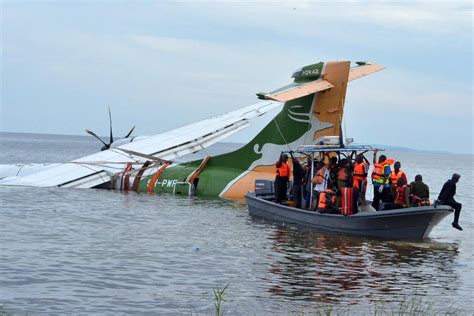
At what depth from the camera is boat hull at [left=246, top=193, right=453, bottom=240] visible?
17906 mm

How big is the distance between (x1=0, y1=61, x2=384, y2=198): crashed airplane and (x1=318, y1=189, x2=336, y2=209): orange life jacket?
2.95 meters

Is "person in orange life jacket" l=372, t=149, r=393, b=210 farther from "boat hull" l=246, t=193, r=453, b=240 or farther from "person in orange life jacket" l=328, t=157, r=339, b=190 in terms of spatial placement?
"boat hull" l=246, t=193, r=453, b=240

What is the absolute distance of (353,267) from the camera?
49.4 feet

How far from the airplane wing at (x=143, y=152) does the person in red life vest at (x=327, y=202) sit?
1045 centimetres

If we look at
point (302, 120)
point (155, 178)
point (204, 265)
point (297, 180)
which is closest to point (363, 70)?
point (302, 120)

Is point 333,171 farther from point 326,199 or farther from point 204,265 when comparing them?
point 204,265

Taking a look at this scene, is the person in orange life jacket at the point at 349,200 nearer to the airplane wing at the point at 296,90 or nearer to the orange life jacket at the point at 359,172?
the orange life jacket at the point at 359,172

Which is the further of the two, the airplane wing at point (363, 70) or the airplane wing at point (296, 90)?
the airplane wing at point (363, 70)

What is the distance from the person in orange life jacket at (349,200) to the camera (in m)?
18.4

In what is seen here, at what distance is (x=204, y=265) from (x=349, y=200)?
17.0 feet

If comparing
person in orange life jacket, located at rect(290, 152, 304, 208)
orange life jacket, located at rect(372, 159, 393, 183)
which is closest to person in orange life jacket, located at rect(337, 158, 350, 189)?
orange life jacket, located at rect(372, 159, 393, 183)

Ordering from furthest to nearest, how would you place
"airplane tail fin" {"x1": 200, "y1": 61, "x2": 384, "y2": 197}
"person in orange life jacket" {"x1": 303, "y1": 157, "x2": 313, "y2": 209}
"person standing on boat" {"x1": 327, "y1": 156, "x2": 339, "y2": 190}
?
"airplane tail fin" {"x1": 200, "y1": 61, "x2": 384, "y2": 197}, "person in orange life jacket" {"x1": 303, "y1": 157, "x2": 313, "y2": 209}, "person standing on boat" {"x1": 327, "y1": 156, "x2": 339, "y2": 190}

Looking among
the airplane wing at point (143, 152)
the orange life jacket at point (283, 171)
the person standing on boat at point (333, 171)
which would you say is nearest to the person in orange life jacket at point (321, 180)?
the person standing on boat at point (333, 171)

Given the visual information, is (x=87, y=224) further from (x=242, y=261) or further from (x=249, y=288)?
(x=249, y=288)
